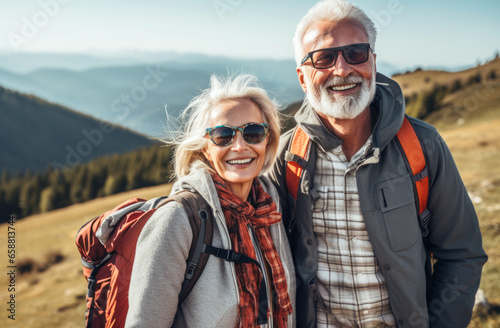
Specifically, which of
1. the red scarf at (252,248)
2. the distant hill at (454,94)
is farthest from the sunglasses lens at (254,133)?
the distant hill at (454,94)

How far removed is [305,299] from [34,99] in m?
230

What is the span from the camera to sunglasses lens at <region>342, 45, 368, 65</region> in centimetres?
320

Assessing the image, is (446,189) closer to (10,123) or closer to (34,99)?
(10,123)

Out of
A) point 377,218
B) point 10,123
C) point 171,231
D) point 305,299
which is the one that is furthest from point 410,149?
point 10,123

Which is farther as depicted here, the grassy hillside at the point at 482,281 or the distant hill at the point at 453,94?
the distant hill at the point at 453,94

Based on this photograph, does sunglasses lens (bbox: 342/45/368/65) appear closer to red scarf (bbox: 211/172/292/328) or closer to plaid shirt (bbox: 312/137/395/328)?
plaid shirt (bbox: 312/137/395/328)

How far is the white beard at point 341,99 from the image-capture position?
3.18 m

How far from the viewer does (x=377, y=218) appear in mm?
2969

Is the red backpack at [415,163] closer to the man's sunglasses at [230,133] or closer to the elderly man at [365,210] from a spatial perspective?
the elderly man at [365,210]

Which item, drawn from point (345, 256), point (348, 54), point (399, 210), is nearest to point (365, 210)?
point (399, 210)

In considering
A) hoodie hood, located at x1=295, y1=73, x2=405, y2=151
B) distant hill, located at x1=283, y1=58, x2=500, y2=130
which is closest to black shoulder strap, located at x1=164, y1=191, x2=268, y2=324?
hoodie hood, located at x1=295, y1=73, x2=405, y2=151

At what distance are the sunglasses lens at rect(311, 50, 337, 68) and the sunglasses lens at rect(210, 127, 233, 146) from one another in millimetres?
1149

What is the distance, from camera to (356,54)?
10.6ft

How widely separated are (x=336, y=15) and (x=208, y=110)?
1.56 meters
